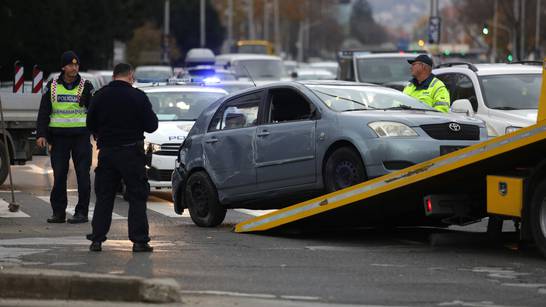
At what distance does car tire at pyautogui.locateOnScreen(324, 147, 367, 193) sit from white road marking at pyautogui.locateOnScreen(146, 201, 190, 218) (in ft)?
11.9

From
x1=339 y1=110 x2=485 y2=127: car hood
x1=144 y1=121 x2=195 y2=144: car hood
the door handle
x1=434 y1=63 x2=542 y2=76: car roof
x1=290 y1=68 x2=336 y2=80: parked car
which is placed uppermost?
x1=434 y1=63 x2=542 y2=76: car roof

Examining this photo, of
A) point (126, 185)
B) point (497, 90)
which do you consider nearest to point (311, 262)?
point (126, 185)

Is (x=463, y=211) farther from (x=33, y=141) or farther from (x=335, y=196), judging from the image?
(x=33, y=141)

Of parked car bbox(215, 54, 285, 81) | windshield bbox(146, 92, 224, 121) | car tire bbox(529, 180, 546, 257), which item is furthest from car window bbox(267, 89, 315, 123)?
parked car bbox(215, 54, 285, 81)

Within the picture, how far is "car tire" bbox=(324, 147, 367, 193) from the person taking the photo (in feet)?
40.1

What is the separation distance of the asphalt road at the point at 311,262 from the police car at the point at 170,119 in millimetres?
3172

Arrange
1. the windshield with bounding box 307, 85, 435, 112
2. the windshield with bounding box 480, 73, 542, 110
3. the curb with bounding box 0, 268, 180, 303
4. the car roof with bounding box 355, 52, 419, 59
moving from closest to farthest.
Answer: the curb with bounding box 0, 268, 180, 303
the windshield with bounding box 307, 85, 435, 112
the windshield with bounding box 480, 73, 542, 110
the car roof with bounding box 355, 52, 419, 59

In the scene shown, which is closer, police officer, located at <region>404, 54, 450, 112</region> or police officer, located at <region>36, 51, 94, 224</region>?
police officer, located at <region>36, 51, 94, 224</region>

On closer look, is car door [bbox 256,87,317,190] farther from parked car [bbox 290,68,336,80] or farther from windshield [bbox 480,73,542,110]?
parked car [bbox 290,68,336,80]

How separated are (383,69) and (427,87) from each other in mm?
13685

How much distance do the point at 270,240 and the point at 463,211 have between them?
188cm

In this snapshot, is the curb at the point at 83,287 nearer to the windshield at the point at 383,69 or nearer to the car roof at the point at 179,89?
the car roof at the point at 179,89

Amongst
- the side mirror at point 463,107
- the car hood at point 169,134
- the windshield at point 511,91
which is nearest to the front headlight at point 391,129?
the side mirror at point 463,107

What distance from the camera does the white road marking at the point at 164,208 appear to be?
52.1ft
